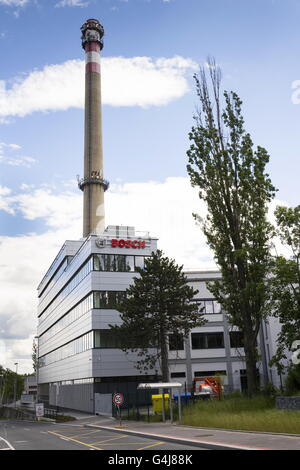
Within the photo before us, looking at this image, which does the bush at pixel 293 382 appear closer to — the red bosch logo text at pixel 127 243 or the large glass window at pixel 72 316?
the large glass window at pixel 72 316

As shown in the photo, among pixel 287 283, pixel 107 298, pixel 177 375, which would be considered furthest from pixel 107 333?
pixel 287 283

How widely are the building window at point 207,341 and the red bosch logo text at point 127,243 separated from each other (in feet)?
45.6

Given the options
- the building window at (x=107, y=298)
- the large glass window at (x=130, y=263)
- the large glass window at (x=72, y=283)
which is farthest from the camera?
the large glass window at (x=72, y=283)

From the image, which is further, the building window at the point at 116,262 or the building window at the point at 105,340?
the building window at the point at 116,262

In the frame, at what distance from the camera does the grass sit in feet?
57.9

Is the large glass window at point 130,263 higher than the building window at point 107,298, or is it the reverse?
the large glass window at point 130,263

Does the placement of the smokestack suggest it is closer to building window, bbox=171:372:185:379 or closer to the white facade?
the white facade

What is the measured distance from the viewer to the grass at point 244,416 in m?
17.6

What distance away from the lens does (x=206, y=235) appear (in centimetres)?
2962

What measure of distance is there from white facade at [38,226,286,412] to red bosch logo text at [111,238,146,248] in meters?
0.11

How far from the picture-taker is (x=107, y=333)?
4853 cm

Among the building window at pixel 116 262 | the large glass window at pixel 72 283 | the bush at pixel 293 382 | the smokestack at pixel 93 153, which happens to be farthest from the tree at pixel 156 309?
the smokestack at pixel 93 153
